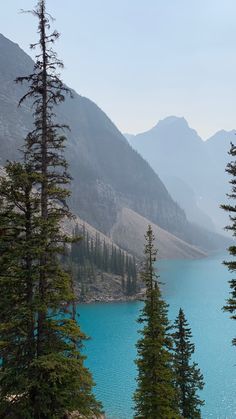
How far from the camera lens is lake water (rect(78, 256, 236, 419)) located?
2064 inches

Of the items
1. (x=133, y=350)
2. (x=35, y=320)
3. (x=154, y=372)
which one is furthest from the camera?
(x=133, y=350)

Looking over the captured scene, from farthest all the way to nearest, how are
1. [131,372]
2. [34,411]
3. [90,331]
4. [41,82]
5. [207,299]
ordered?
[207,299], [90,331], [131,372], [41,82], [34,411]

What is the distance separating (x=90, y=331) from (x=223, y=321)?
39285 mm

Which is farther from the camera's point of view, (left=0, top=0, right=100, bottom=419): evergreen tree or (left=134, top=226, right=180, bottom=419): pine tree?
(left=134, top=226, right=180, bottom=419): pine tree

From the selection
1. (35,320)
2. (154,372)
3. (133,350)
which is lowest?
(133,350)

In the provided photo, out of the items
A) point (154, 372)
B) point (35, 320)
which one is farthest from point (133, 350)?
point (35, 320)

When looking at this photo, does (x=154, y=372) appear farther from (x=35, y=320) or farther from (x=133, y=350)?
(x=133, y=350)

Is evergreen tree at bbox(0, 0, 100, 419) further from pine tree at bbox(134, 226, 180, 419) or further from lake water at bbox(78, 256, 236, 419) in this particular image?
lake water at bbox(78, 256, 236, 419)

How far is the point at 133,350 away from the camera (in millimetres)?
78250

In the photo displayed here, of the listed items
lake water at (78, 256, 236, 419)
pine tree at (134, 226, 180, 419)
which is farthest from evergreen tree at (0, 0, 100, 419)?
lake water at (78, 256, 236, 419)

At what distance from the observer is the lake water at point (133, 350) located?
52.4 meters

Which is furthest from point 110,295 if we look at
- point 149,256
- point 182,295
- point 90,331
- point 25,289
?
point 25,289

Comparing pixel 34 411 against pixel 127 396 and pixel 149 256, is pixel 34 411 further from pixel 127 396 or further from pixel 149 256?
pixel 127 396

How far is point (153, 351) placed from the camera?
25938 millimetres
